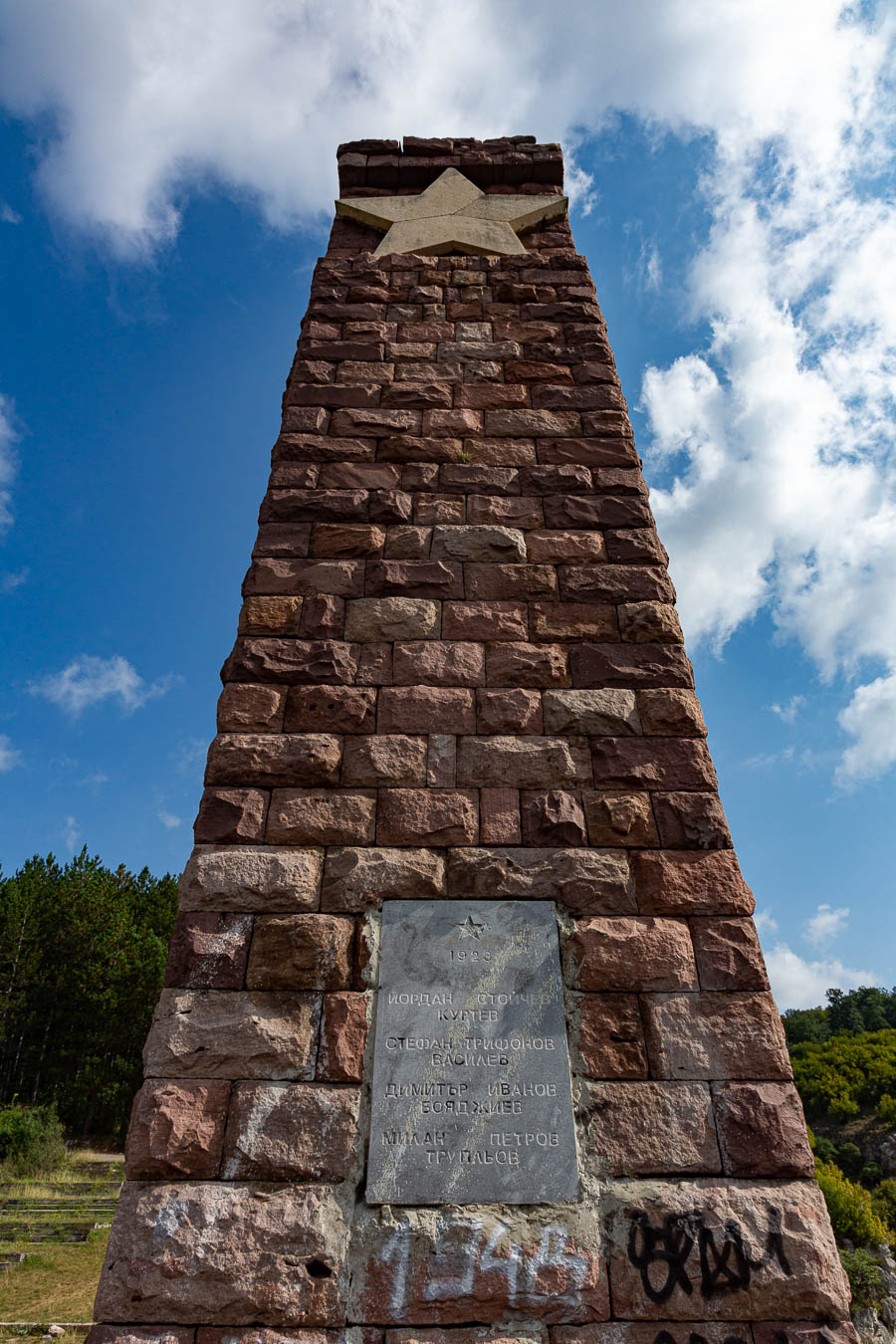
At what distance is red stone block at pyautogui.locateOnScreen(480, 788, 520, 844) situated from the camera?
2.37m

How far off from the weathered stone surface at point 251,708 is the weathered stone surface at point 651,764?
1.14m

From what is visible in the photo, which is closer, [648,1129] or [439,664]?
[648,1129]

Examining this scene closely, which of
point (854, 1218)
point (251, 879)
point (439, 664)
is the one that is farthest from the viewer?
point (854, 1218)

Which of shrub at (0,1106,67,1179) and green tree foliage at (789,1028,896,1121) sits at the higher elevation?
green tree foliage at (789,1028,896,1121)

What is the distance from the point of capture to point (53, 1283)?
910cm

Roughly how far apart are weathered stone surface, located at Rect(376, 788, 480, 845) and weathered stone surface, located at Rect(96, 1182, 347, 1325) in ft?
3.14

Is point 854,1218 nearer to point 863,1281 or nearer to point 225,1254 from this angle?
point 863,1281

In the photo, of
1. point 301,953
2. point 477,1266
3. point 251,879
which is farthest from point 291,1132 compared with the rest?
point 251,879

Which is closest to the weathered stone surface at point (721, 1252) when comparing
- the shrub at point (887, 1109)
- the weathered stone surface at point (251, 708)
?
the weathered stone surface at point (251, 708)

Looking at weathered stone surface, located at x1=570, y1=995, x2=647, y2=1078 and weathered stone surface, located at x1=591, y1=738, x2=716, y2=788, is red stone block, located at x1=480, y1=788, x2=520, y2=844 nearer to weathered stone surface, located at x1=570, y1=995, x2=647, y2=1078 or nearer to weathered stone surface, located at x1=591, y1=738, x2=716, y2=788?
weathered stone surface, located at x1=591, y1=738, x2=716, y2=788

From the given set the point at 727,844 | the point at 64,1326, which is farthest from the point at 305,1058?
the point at 64,1326

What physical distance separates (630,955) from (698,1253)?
0.71 meters

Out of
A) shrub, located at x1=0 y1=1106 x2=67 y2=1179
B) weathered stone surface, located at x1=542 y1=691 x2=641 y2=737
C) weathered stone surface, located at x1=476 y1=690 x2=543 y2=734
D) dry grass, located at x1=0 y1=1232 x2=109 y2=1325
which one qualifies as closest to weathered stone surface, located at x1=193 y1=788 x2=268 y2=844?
weathered stone surface, located at x1=476 y1=690 x2=543 y2=734

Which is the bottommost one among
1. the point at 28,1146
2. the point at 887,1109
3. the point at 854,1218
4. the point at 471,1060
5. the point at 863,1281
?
the point at 863,1281
